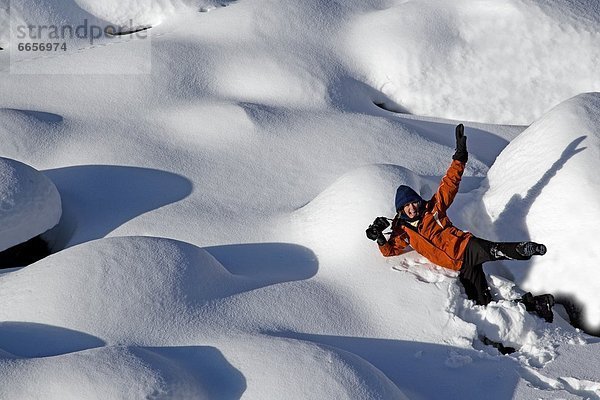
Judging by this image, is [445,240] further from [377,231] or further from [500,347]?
[500,347]

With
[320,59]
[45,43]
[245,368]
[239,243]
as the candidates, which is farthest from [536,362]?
[45,43]

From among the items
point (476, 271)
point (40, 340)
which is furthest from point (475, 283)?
point (40, 340)

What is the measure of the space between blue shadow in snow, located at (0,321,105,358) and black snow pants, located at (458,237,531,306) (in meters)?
2.87

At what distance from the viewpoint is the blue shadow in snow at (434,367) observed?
16.3 ft

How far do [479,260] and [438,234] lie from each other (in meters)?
0.39

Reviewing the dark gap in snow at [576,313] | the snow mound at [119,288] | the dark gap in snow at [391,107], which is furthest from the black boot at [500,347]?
the dark gap in snow at [391,107]

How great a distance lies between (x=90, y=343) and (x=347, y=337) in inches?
72.7

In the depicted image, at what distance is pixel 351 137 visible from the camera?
26.8ft

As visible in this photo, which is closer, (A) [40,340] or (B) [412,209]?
(A) [40,340]

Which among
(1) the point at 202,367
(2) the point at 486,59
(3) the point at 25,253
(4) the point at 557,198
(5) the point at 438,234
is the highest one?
(2) the point at 486,59

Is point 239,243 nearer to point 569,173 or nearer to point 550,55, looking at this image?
point 569,173

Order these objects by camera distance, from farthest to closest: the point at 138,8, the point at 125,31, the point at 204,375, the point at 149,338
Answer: the point at 138,8, the point at 125,31, the point at 149,338, the point at 204,375

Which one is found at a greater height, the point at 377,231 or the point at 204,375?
the point at 377,231

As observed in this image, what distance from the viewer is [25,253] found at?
22.0 feet
